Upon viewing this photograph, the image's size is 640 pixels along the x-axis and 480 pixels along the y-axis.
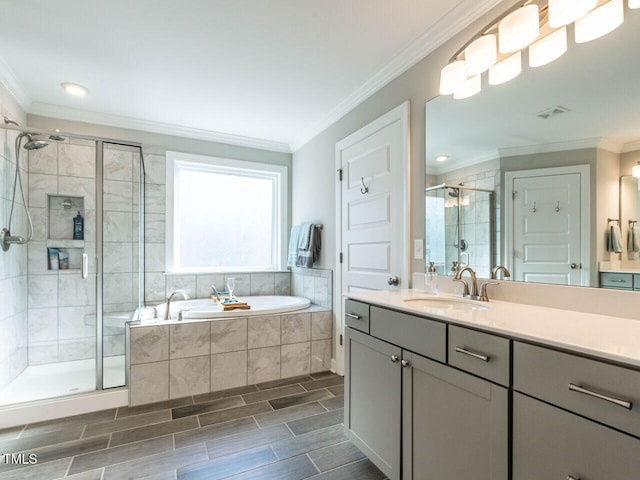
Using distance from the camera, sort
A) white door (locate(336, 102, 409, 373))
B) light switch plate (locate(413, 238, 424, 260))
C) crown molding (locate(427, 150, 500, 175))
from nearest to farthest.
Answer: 1. crown molding (locate(427, 150, 500, 175))
2. light switch plate (locate(413, 238, 424, 260))
3. white door (locate(336, 102, 409, 373))

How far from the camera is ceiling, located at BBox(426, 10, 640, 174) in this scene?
117 cm

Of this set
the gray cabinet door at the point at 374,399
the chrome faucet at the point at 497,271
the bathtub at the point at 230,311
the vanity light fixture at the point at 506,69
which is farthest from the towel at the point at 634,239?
the bathtub at the point at 230,311

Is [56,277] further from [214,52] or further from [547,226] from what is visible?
[547,226]

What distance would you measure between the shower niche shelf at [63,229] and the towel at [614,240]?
10.9 ft

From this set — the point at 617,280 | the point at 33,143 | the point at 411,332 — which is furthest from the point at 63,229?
the point at 617,280

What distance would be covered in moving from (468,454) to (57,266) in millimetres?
3182

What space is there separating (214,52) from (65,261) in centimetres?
208

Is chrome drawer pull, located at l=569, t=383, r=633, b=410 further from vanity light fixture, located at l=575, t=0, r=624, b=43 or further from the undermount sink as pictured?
vanity light fixture, located at l=575, t=0, r=624, b=43

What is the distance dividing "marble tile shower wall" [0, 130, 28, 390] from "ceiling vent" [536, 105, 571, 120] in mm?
3391

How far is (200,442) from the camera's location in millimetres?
1872

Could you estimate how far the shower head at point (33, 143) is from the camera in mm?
2512

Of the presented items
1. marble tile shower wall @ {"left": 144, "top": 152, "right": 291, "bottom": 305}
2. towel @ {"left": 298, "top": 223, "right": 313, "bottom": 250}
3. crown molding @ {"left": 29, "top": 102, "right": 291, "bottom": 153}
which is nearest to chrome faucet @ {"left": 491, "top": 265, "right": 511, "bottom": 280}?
towel @ {"left": 298, "top": 223, "right": 313, "bottom": 250}

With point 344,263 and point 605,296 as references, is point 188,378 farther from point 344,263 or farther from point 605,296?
point 605,296

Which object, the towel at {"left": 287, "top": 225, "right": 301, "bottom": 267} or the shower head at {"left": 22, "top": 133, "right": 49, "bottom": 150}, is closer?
the shower head at {"left": 22, "top": 133, "right": 49, "bottom": 150}
